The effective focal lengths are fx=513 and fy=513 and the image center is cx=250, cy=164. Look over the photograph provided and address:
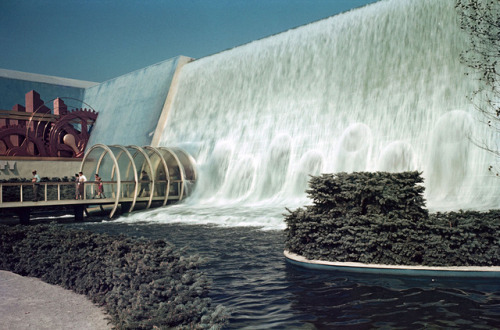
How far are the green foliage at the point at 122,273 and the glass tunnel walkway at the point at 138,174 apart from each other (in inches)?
536

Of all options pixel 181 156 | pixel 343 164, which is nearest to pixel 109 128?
pixel 181 156

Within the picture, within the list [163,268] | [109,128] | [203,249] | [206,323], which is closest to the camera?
[206,323]

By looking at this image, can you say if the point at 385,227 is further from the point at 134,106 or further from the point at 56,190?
the point at 134,106

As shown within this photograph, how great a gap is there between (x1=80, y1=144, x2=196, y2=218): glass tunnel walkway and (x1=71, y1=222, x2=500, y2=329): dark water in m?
Result: 15.6

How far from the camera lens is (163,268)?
7.46m

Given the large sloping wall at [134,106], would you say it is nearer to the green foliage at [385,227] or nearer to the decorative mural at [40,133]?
the decorative mural at [40,133]

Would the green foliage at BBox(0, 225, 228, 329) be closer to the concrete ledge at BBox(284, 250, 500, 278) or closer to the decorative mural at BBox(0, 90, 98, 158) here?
the concrete ledge at BBox(284, 250, 500, 278)

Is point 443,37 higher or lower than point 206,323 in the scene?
higher

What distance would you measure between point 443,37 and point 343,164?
22.3ft

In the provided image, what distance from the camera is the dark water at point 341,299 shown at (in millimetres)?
6336

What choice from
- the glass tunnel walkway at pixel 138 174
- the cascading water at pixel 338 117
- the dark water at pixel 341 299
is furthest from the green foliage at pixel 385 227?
the glass tunnel walkway at pixel 138 174

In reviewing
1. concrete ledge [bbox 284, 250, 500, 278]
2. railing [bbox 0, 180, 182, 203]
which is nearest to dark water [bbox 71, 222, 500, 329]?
concrete ledge [bbox 284, 250, 500, 278]

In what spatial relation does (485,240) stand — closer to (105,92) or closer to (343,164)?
(343,164)

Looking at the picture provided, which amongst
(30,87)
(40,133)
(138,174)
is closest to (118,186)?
(138,174)
